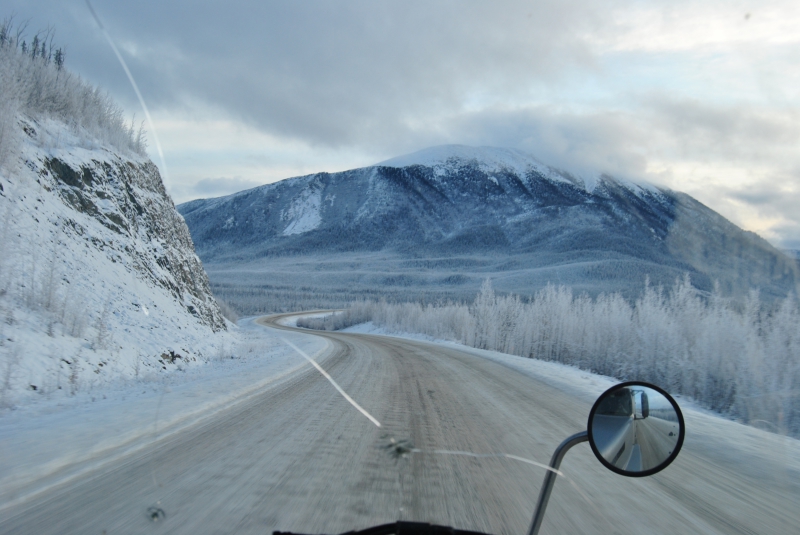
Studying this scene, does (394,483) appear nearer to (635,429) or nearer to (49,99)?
(635,429)

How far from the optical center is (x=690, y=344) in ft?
37.6

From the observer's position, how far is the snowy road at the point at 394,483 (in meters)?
2.93

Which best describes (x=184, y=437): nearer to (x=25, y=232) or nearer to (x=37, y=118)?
(x=25, y=232)

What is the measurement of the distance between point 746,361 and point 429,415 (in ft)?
20.6

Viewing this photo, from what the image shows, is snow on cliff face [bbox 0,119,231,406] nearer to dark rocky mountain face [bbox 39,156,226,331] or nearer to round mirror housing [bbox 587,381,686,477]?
dark rocky mountain face [bbox 39,156,226,331]

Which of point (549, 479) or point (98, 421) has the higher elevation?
point (549, 479)

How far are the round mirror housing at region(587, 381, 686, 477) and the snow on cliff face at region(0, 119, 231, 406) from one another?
642 cm

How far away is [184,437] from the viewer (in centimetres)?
471

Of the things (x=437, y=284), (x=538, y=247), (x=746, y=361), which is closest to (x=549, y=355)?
(x=746, y=361)

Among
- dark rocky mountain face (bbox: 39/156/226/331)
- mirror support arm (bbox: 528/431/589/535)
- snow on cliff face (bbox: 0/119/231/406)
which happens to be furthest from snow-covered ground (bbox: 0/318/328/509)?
dark rocky mountain face (bbox: 39/156/226/331)

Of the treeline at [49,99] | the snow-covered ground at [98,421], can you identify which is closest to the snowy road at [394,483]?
the snow-covered ground at [98,421]

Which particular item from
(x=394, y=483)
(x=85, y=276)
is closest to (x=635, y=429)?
(x=394, y=483)

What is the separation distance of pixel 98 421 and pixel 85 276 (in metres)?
6.25

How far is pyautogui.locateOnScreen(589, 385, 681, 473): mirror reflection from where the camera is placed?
243 cm
